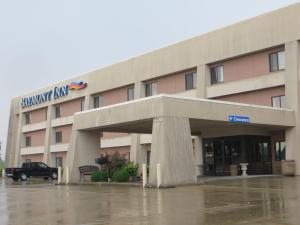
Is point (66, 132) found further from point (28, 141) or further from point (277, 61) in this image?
point (277, 61)

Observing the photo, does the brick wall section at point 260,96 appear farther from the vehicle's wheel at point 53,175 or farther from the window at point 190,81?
the vehicle's wheel at point 53,175

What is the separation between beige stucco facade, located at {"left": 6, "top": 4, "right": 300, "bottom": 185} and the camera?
23625mm

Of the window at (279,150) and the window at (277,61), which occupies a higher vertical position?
the window at (277,61)

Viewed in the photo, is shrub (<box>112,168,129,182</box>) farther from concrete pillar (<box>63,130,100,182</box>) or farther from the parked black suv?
the parked black suv

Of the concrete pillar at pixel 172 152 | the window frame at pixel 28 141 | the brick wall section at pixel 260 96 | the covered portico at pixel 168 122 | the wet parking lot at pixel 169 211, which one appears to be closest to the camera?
the wet parking lot at pixel 169 211

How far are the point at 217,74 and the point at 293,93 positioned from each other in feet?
25.3

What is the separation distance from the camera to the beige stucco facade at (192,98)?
23625 mm

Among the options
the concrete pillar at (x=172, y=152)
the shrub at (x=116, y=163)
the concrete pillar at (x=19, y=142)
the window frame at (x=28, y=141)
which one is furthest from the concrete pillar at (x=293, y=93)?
the concrete pillar at (x=19, y=142)

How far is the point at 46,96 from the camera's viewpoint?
199 feet

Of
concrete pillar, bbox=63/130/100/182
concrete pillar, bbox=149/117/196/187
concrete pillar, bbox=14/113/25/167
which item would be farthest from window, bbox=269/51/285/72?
concrete pillar, bbox=14/113/25/167

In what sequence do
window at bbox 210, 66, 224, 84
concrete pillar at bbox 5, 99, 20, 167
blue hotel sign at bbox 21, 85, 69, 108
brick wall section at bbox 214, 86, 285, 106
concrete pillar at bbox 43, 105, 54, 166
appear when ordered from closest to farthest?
1. brick wall section at bbox 214, 86, 285, 106
2. window at bbox 210, 66, 224, 84
3. blue hotel sign at bbox 21, 85, 69, 108
4. concrete pillar at bbox 43, 105, 54, 166
5. concrete pillar at bbox 5, 99, 20, 167

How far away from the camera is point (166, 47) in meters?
41.8

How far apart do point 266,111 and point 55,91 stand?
116 feet

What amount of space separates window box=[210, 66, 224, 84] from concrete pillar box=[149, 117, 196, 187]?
14.7m
